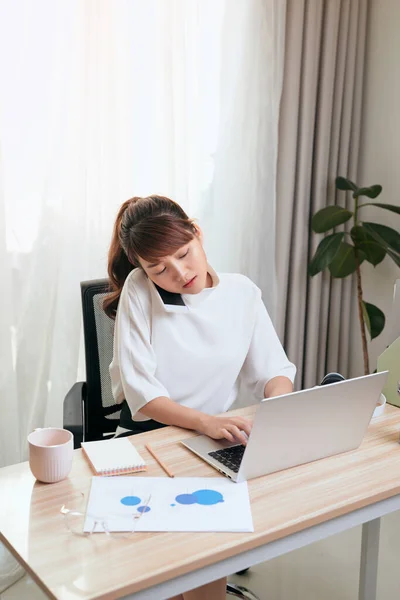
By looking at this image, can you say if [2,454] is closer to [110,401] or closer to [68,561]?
[110,401]

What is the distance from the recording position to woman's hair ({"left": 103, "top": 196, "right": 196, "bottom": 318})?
1.72 metres

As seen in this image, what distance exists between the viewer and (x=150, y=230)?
5.65ft

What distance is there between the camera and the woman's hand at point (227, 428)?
151 centimetres

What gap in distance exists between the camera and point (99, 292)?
2010 mm

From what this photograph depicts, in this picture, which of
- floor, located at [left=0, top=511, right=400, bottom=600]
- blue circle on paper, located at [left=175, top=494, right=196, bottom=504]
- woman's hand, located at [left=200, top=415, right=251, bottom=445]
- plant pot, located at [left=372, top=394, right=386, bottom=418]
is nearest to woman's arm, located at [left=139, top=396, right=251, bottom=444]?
woman's hand, located at [left=200, top=415, right=251, bottom=445]

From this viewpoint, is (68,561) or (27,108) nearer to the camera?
(68,561)

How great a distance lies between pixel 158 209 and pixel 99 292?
0.35 m

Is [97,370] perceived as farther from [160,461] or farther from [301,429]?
[301,429]

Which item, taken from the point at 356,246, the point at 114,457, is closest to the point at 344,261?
the point at 356,246

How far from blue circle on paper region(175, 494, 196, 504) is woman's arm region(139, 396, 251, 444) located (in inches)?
9.6

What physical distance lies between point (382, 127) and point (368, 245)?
1.79 feet

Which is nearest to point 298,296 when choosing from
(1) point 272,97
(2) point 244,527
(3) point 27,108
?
(1) point 272,97

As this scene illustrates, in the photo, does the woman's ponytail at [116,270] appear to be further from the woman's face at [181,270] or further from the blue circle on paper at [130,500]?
the blue circle on paper at [130,500]

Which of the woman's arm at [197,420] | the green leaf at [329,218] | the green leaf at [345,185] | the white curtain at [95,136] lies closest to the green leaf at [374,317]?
the green leaf at [329,218]
